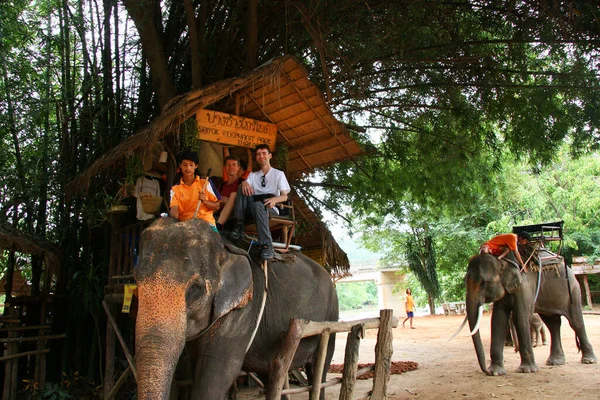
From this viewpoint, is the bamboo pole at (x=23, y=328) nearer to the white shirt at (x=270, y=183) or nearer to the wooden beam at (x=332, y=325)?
the white shirt at (x=270, y=183)

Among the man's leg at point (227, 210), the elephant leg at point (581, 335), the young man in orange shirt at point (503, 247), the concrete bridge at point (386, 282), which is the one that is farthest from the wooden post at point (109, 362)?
the concrete bridge at point (386, 282)

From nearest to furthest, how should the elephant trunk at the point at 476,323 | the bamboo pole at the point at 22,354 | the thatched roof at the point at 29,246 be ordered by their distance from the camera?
the thatched roof at the point at 29,246 < the bamboo pole at the point at 22,354 < the elephant trunk at the point at 476,323

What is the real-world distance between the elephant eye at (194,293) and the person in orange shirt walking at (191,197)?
→ 3.67ft

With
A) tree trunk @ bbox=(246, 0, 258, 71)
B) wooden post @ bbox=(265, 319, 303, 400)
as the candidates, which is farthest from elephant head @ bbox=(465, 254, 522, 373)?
tree trunk @ bbox=(246, 0, 258, 71)

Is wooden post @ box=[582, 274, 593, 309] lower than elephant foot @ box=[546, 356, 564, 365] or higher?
higher

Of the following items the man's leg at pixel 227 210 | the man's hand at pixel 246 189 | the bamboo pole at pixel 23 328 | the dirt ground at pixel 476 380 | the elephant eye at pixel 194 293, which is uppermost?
the man's hand at pixel 246 189

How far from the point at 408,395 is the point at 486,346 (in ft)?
20.0

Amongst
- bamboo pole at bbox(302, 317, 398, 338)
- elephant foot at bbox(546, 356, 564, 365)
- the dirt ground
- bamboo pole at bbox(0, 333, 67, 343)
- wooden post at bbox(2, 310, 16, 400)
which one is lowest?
the dirt ground

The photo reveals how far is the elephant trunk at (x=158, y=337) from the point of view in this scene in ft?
9.66

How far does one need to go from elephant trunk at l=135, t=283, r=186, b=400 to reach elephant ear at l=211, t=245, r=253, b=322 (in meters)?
0.48

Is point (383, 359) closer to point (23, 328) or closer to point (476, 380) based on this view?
point (476, 380)

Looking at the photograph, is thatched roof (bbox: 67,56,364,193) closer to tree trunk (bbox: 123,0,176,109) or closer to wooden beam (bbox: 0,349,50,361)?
tree trunk (bbox: 123,0,176,109)

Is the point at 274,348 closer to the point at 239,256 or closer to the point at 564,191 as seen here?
the point at 239,256

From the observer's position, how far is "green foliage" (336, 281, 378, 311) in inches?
2819
